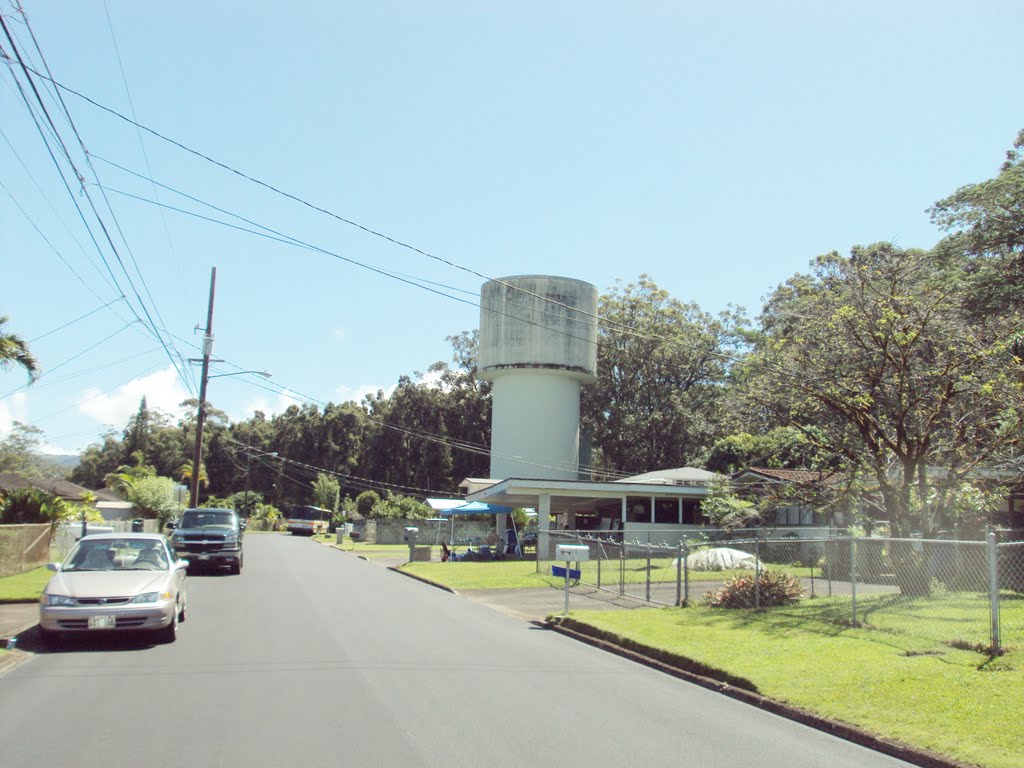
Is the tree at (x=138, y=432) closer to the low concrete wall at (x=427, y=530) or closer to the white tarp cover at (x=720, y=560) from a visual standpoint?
the low concrete wall at (x=427, y=530)

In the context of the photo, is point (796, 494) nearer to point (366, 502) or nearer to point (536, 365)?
point (536, 365)

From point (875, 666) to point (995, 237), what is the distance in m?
18.4

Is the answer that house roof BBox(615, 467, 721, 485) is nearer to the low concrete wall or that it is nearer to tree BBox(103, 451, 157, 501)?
the low concrete wall

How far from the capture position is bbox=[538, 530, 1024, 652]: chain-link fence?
11.8m

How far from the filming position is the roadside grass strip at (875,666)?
7.45 metres

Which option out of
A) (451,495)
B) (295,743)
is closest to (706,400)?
(451,495)

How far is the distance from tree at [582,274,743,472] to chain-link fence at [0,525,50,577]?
4466 centimetres

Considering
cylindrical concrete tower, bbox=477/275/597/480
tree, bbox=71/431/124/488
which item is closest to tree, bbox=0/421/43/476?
tree, bbox=71/431/124/488

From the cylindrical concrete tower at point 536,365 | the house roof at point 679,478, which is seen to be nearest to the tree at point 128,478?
the cylindrical concrete tower at point 536,365

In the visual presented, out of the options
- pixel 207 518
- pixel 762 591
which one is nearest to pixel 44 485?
pixel 207 518

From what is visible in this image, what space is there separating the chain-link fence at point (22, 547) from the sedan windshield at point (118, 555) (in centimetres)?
1101

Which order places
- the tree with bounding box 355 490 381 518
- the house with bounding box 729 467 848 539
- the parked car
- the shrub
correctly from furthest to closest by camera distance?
the tree with bounding box 355 490 381 518 → the house with bounding box 729 467 848 539 → the shrub → the parked car

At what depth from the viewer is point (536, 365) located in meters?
49.4

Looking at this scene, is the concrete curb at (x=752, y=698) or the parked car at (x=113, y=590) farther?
the parked car at (x=113, y=590)
